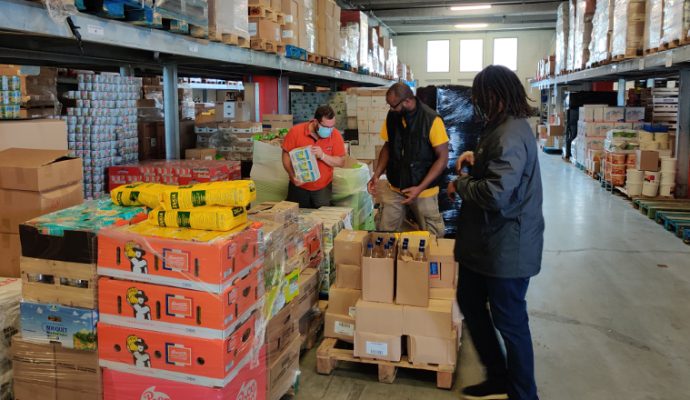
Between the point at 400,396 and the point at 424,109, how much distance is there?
231cm

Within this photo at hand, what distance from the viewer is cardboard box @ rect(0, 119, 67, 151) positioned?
333 centimetres

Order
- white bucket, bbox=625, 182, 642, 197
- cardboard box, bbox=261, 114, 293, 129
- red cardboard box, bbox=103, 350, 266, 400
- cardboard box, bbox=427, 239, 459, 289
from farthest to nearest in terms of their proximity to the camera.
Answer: white bucket, bbox=625, 182, 642, 197
cardboard box, bbox=261, 114, 293, 129
cardboard box, bbox=427, 239, 459, 289
red cardboard box, bbox=103, 350, 266, 400

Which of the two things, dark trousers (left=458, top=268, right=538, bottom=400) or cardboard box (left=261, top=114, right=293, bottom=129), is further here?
cardboard box (left=261, top=114, right=293, bottom=129)

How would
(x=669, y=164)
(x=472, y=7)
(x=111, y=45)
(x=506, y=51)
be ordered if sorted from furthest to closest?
(x=506, y=51), (x=472, y=7), (x=669, y=164), (x=111, y=45)

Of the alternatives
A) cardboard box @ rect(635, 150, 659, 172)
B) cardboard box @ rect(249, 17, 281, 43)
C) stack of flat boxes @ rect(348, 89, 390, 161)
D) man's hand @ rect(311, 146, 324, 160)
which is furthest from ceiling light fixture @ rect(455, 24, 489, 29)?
man's hand @ rect(311, 146, 324, 160)

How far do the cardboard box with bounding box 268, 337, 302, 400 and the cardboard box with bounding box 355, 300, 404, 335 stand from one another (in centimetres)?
40

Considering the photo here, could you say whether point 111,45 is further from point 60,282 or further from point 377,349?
point 377,349

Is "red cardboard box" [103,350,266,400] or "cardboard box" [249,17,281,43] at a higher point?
"cardboard box" [249,17,281,43]

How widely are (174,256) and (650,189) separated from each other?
843cm

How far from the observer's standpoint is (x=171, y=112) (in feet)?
17.5

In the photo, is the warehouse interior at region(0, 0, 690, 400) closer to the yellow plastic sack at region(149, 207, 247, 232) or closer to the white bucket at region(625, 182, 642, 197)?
the yellow plastic sack at region(149, 207, 247, 232)

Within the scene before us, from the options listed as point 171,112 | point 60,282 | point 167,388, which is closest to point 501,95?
point 167,388

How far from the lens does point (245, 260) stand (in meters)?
2.62

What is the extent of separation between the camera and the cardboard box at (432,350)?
337 centimetres
